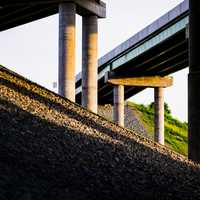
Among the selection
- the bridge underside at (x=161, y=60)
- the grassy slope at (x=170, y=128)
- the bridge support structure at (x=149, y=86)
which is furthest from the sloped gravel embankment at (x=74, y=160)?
the grassy slope at (x=170, y=128)

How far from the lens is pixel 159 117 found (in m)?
75.1

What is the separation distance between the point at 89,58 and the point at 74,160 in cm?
2751

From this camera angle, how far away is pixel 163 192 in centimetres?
1597

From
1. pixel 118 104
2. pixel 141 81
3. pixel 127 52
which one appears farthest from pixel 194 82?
pixel 118 104

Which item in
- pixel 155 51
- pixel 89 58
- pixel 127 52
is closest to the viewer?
pixel 89 58

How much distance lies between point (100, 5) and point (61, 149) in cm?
2817

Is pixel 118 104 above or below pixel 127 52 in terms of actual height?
below

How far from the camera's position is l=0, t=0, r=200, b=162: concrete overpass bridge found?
24375mm

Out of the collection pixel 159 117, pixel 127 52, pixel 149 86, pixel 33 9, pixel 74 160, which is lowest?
pixel 74 160

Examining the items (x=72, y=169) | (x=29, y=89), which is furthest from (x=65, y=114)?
(x=72, y=169)

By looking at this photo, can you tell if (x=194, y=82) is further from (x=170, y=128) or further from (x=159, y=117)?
(x=170, y=128)

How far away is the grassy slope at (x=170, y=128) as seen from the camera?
82.0 meters

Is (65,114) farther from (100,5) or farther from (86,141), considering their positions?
(100,5)

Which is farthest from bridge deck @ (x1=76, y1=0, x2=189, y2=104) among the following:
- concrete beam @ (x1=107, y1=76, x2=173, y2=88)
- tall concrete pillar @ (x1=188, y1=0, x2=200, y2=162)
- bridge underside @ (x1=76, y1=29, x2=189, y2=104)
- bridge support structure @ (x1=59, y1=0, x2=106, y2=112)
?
tall concrete pillar @ (x1=188, y1=0, x2=200, y2=162)
